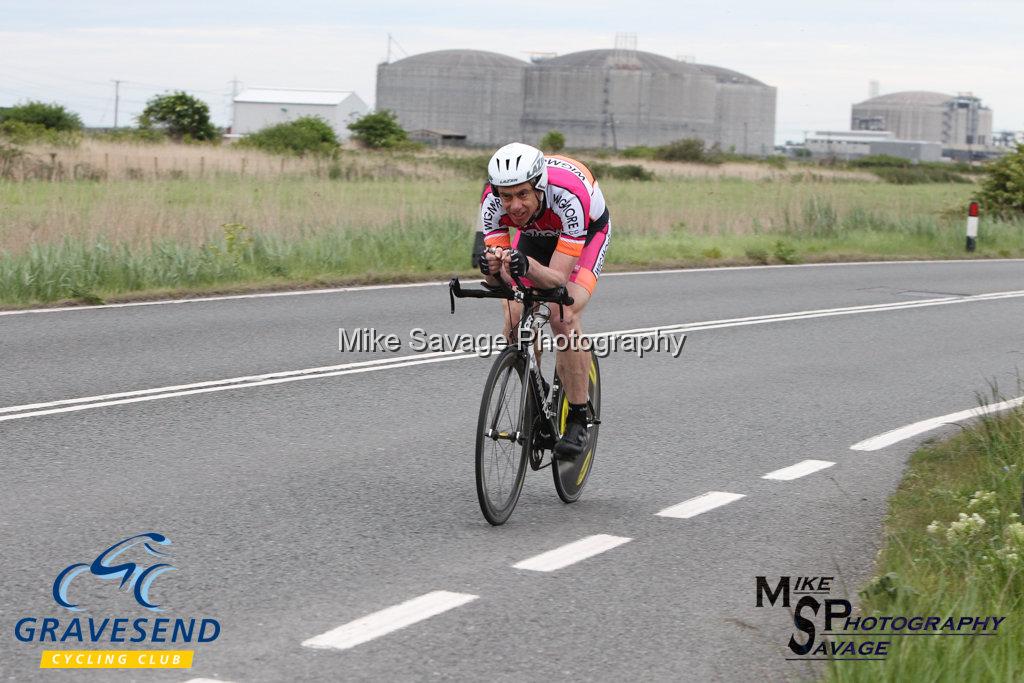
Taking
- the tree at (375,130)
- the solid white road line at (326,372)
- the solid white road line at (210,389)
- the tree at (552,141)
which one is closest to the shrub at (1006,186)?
the solid white road line at (326,372)

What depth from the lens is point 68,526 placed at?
577cm

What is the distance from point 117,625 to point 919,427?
6130 mm

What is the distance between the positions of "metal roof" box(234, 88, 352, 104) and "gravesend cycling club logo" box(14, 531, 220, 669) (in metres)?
120

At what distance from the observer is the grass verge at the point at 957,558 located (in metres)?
3.88

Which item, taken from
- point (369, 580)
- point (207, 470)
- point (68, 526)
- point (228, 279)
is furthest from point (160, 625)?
point (228, 279)

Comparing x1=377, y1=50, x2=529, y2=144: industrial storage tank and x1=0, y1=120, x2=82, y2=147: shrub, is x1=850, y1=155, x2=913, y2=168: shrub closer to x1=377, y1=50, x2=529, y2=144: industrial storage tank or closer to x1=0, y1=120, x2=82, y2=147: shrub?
x1=377, y1=50, x2=529, y2=144: industrial storage tank

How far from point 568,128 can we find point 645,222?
109 m

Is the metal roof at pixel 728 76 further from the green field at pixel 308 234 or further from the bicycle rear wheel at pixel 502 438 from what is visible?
the bicycle rear wheel at pixel 502 438

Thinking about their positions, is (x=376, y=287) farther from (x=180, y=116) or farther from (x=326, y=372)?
(x=180, y=116)

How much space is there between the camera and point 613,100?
440ft

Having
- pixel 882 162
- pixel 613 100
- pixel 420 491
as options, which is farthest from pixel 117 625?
pixel 613 100

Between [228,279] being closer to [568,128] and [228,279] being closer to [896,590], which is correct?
[896,590]

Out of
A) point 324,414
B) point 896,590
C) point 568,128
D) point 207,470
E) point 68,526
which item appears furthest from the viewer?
point 568,128

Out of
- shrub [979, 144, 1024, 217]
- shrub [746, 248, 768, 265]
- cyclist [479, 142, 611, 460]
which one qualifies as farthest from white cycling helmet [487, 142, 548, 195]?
shrub [979, 144, 1024, 217]
